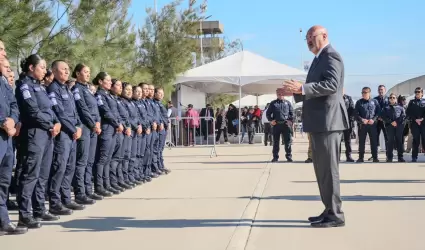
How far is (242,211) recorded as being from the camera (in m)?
7.72

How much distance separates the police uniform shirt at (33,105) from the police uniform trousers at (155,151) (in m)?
4.88

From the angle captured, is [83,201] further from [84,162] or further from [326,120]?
[326,120]

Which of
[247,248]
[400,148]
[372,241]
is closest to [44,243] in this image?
[247,248]

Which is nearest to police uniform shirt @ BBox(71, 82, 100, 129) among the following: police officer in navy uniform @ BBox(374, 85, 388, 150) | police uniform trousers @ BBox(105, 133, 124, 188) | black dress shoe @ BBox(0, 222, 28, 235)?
police uniform trousers @ BBox(105, 133, 124, 188)

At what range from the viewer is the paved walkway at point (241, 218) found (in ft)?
19.3

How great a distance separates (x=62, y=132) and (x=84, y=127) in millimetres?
858

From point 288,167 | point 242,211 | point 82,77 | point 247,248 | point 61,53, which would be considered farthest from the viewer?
point 288,167

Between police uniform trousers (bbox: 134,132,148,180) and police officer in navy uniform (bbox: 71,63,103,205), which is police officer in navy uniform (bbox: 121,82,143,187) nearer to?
police uniform trousers (bbox: 134,132,148,180)

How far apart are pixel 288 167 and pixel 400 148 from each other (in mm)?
3197

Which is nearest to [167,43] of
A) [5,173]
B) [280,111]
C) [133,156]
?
[280,111]

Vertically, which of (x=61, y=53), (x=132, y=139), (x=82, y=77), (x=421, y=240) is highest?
(x=61, y=53)

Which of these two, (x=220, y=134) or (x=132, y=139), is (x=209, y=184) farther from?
(x=220, y=134)

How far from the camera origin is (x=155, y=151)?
12188mm

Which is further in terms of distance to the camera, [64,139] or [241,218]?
[64,139]
